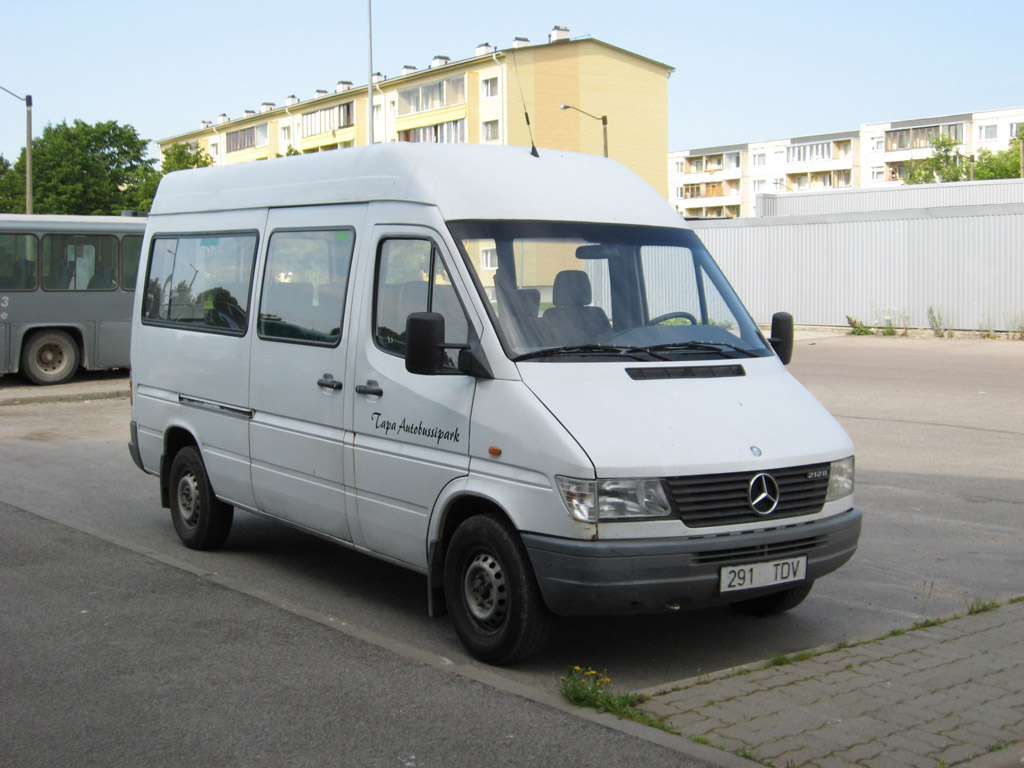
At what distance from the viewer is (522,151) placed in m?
6.52

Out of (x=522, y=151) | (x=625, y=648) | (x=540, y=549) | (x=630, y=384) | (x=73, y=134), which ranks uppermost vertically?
(x=73, y=134)

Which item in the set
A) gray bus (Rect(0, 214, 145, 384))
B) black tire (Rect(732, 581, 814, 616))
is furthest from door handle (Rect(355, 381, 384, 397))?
gray bus (Rect(0, 214, 145, 384))

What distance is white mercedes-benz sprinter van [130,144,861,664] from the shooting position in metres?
5.14

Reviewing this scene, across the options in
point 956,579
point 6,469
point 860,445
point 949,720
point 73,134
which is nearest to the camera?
point 949,720

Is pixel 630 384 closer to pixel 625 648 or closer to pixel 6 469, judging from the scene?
pixel 625 648

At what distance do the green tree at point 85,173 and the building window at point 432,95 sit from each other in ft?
75.4

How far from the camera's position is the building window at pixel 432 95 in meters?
85.0

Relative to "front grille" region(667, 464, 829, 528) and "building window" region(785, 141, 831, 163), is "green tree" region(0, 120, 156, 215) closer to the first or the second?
"front grille" region(667, 464, 829, 528)

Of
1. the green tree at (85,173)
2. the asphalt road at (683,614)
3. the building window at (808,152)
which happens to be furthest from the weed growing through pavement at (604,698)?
the building window at (808,152)

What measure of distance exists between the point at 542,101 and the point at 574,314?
7542 centimetres

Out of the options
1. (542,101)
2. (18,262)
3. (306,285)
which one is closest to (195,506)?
(306,285)

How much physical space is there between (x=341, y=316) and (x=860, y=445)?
8083 millimetres

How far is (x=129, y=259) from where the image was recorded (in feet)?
71.3

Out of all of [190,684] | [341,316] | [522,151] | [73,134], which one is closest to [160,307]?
[341,316]
